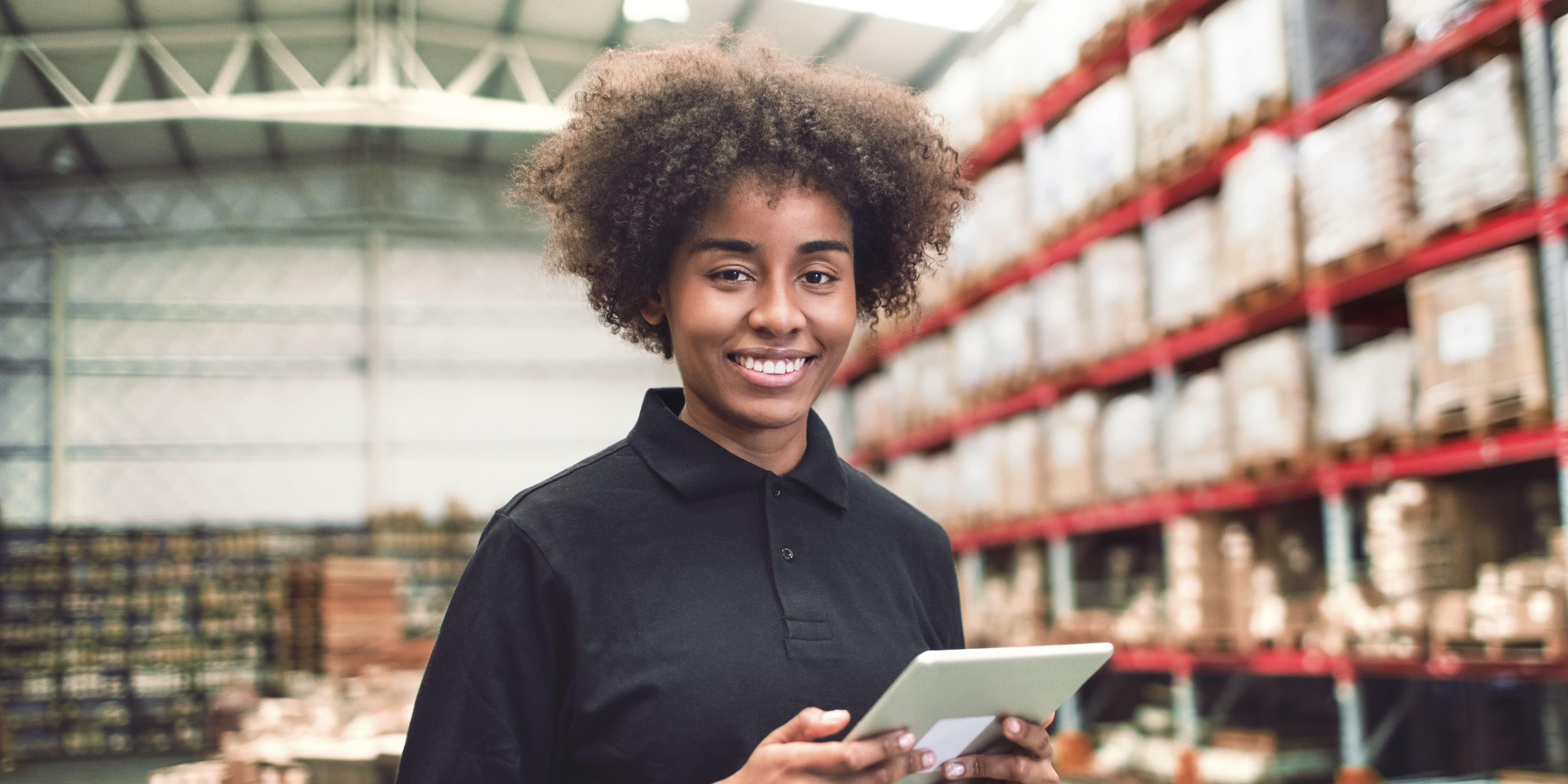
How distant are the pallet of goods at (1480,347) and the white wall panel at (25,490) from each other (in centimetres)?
1662

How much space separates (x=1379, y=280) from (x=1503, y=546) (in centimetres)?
103

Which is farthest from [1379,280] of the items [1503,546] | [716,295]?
[716,295]

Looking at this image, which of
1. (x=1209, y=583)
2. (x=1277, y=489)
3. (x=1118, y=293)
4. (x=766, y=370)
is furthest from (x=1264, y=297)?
(x=766, y=370)

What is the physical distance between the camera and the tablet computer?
110 centimetres

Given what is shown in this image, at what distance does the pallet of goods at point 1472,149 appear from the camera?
3.61 meters

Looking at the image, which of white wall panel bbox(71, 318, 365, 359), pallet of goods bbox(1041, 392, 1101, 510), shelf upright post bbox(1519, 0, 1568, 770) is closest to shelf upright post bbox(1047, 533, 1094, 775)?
pallet of goods bbox(1041, 392, 1101, 510)

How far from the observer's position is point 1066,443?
6301 mm

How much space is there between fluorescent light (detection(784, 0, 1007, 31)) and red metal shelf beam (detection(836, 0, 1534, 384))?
322 cm

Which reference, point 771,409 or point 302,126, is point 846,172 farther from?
point 302,126

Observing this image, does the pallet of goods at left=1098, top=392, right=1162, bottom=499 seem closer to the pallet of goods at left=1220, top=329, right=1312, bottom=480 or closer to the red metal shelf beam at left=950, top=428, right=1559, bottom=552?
the red metal shelf beam at left=950, top=428, right=1559, bottom=552

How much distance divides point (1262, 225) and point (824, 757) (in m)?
4.28

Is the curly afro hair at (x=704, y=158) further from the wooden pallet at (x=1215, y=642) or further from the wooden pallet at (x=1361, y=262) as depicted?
the wooden pallet at (x=1215, y=642)

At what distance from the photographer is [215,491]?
52.7ft

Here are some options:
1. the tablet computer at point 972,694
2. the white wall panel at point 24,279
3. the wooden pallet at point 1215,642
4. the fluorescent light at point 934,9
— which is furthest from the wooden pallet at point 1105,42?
the white wall panel at point 24,279
